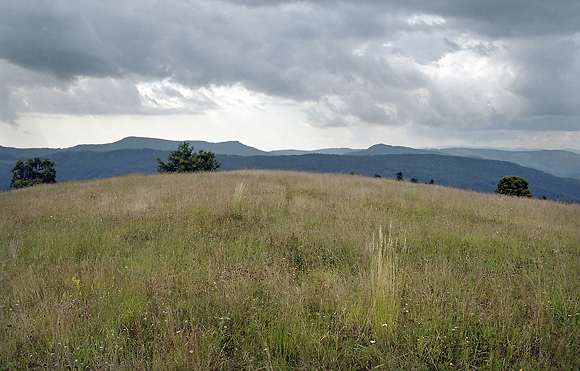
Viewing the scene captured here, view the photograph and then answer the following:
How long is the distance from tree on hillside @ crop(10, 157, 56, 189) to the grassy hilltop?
127 ft

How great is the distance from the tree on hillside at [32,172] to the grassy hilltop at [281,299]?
127 ft

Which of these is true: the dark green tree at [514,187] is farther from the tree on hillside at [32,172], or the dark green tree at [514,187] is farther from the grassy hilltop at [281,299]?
the tree on hillside at [32,172]

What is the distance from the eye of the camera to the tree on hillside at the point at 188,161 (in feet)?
100

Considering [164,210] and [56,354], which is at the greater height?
[164,210]

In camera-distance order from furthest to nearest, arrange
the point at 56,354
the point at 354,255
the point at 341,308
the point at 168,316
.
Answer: the point at 354,255 → the point at 341,308 → the point at 168,316 → the point at 56,354

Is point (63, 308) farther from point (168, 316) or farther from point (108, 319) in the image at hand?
point (168, 316)

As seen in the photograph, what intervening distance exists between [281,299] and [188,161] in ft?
96.7

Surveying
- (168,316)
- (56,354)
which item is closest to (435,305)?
(168,316)

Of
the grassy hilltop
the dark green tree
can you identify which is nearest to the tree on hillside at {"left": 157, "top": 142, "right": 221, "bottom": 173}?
the grassy hilltop

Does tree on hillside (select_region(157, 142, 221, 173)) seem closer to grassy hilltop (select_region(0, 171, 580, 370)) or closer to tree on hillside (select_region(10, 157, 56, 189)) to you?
tree on hillside (select_region(10, 157, 56, 189))

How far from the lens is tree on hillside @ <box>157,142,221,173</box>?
30.5 metres

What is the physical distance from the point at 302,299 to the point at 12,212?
362 inches

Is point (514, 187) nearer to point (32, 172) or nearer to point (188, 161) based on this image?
point (188, 161)

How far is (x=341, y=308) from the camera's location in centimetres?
338
